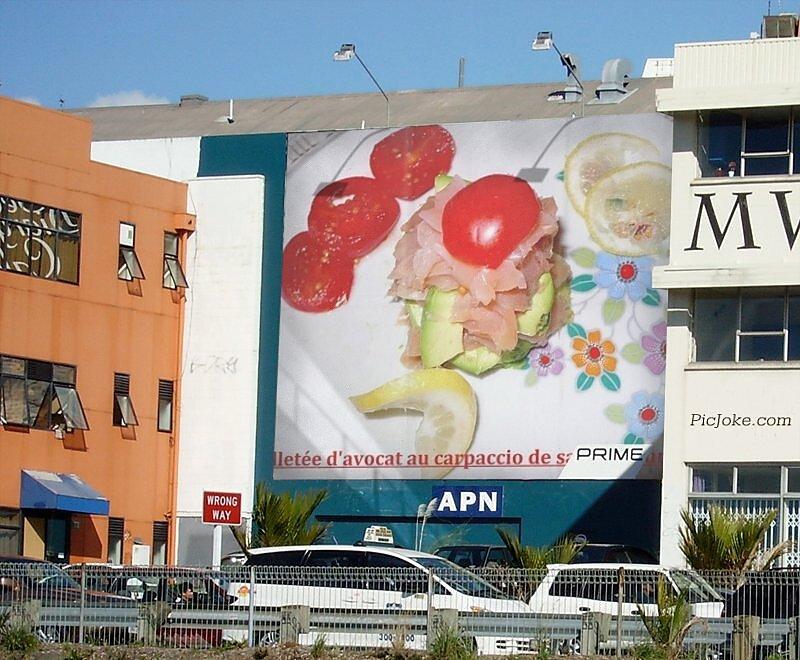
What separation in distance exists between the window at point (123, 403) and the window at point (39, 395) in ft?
4.36

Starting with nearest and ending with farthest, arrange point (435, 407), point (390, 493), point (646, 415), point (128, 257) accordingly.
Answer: point (646, 415)
point (435, 407)
point (390, 493)
point (128, 257)

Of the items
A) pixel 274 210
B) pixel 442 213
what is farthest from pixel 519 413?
pixel 274 210

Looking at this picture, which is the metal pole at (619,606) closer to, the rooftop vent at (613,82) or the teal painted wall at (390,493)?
the teal painted wall at (390,493)

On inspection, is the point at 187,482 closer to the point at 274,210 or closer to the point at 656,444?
the point at 274,210

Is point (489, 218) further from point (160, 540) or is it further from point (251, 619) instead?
point (251, 619)

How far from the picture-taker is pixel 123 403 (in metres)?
A: 45.2

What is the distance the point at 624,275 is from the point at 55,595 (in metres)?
19.0

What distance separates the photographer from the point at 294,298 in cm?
4572

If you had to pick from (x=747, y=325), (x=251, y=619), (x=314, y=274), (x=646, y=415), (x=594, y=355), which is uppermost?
(x=314, y=274)

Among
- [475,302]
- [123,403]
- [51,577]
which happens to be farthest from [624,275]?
[51,577]

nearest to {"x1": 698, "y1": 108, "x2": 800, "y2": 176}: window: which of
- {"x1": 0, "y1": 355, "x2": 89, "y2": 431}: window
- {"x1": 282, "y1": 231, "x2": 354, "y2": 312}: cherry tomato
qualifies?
{"x1": 282, "y1": 231, "x2": 354, "y2": 312}: cherry tomato

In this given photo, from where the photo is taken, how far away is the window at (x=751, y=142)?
36969mm

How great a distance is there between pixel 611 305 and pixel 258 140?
402 inches

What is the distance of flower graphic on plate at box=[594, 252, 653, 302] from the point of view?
42.4 m
